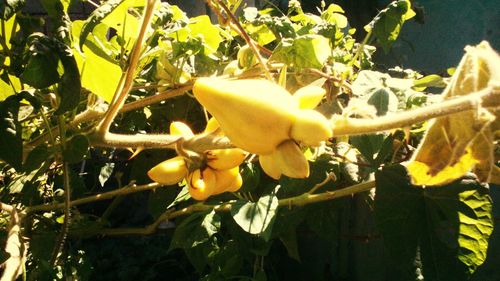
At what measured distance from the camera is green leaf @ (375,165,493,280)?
0.82 metres

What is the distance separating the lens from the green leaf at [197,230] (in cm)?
101

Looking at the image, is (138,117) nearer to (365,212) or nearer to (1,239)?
(1,239)

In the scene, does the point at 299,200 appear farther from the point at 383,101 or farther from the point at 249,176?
the point at 383,101

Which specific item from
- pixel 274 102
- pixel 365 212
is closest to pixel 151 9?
pixel 274 102

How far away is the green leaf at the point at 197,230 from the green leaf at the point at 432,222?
0.35 m

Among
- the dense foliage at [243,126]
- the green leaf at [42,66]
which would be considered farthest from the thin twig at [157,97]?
the green leaf at [42,66]

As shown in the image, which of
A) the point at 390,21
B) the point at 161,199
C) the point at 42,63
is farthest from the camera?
the point at 161,199

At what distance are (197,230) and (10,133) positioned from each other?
464mm

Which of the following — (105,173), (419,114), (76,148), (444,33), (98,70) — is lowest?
(105,173)

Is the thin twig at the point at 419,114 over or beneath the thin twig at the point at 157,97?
over

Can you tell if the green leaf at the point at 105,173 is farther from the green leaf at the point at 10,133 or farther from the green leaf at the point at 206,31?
the green leaf at the point at 10,133

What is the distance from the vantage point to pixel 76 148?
71 cm

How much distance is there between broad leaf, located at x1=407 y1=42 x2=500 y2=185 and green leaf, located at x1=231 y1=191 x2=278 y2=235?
533 mm

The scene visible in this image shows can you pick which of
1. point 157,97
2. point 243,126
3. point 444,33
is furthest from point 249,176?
point 444,33
